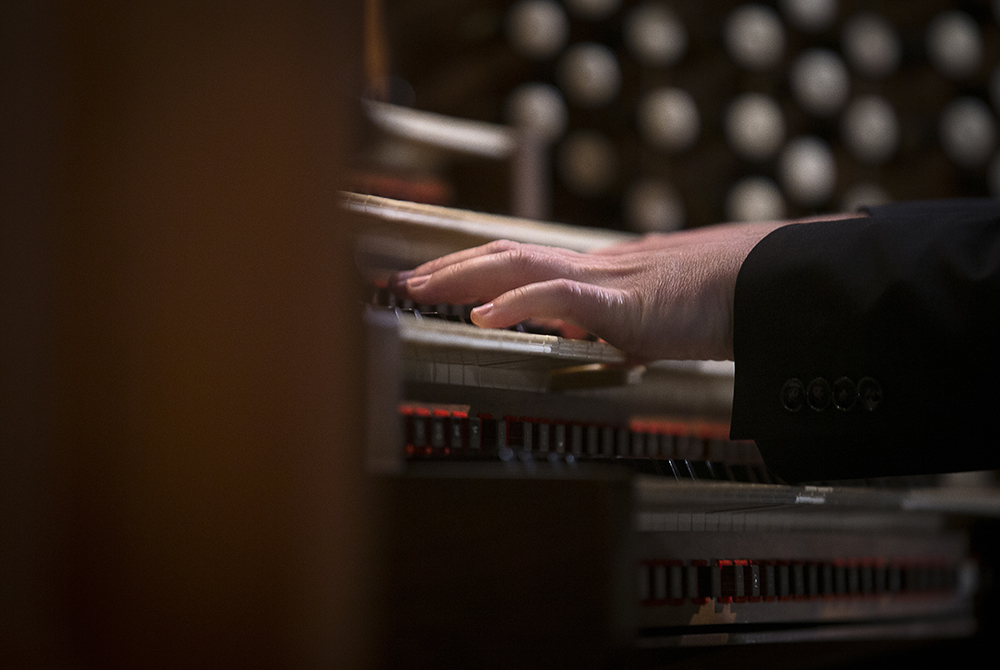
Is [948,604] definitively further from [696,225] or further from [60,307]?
[696,225]

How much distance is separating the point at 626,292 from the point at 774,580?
13.6 inches

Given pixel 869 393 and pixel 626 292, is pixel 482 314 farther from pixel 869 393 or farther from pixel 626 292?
pixel 869 393

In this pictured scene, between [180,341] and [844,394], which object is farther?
[844,394]

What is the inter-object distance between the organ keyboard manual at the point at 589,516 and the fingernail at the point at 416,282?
3cm

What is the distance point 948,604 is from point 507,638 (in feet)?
2.78

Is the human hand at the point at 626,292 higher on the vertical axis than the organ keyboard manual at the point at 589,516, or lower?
higher

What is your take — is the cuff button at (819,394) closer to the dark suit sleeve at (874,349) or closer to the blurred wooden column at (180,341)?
the dark suit sleeve at (874,349)

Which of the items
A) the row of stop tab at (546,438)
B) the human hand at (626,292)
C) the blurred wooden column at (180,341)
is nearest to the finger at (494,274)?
the human hand at (626,292)

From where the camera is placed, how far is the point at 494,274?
749mm

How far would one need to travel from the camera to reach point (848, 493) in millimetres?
938

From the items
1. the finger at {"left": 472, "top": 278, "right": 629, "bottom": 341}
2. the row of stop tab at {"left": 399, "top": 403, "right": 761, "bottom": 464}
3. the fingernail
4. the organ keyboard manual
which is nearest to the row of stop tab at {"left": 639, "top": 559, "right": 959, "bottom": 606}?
the organ keyboard manual

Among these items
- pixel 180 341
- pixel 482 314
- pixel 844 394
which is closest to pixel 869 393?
pixel 844 394

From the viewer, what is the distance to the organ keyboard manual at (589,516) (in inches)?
24.6

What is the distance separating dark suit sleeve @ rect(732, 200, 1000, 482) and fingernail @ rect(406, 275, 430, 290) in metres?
0.28
